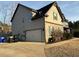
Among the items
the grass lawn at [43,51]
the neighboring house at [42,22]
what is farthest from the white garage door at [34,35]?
the grass lawn at [43,51]

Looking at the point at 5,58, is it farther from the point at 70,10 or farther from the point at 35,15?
the point at 35,15

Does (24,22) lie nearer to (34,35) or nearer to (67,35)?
A: (34,35)

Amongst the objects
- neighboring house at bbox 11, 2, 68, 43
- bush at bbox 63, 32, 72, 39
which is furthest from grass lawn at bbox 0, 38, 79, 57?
bush at bbox 63, 32, 72, 39

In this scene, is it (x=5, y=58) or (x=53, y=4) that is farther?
(x=53, y=4)

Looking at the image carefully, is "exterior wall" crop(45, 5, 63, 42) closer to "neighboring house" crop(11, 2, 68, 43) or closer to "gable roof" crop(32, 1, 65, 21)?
"neighboring house" crop(11, 2, 68, 43)

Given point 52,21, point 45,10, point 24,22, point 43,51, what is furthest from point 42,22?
point 43,51

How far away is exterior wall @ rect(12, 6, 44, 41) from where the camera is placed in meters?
22.0

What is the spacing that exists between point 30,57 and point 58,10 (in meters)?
11.4

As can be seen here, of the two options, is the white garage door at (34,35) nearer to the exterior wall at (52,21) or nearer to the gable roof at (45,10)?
the exterior wall at (52,21)

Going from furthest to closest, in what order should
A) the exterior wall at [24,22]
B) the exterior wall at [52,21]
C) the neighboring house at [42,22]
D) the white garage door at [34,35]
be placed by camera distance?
the exterior wall at [24,22], the exterior wall at [52,21], the neighboring house at [42,22], the white garage door at [34,35]

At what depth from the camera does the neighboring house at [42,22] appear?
67.6ft

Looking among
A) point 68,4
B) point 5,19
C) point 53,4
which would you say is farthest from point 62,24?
point 5,19

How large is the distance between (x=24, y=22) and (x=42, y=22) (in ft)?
16.1

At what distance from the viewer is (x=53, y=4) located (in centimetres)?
2162
